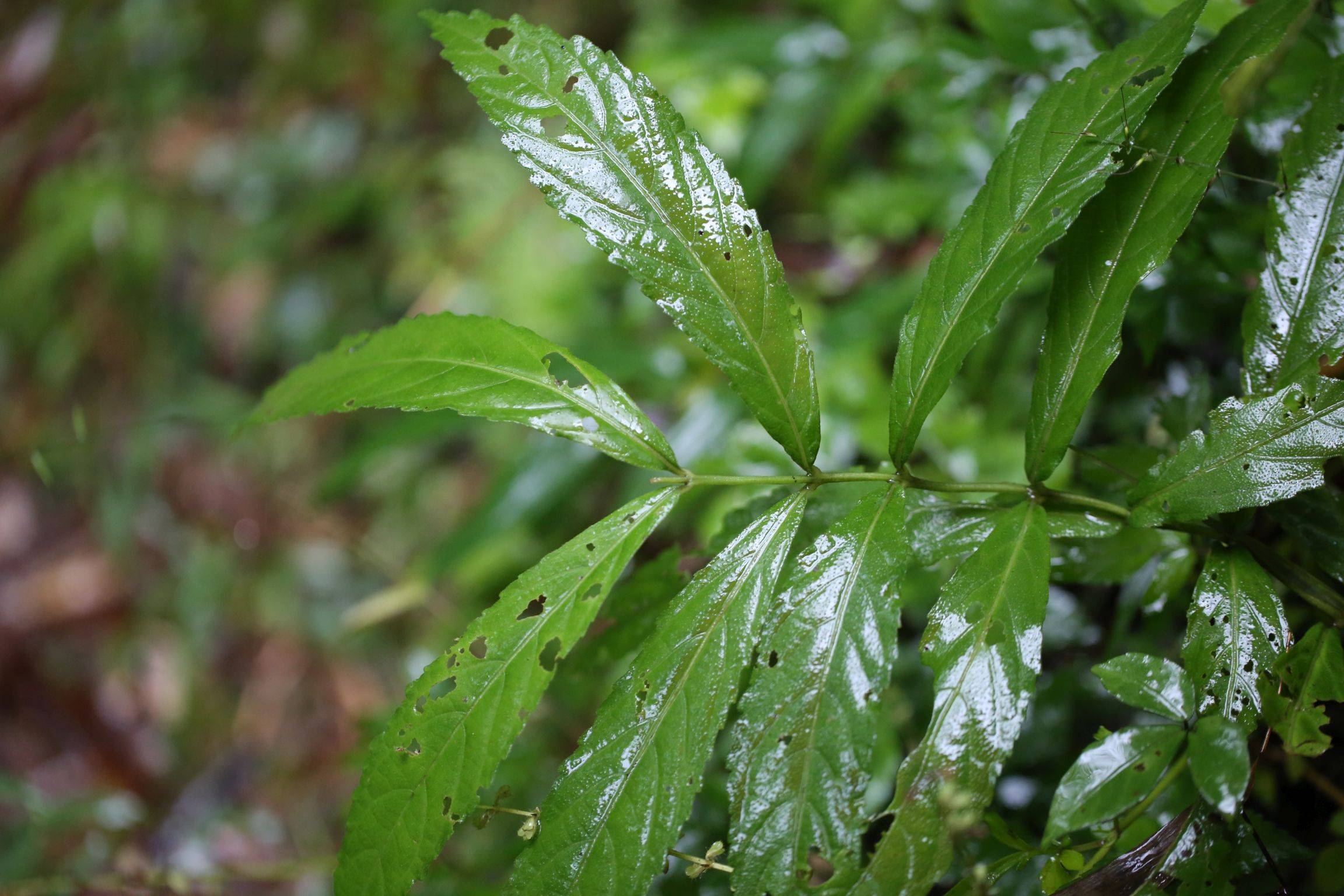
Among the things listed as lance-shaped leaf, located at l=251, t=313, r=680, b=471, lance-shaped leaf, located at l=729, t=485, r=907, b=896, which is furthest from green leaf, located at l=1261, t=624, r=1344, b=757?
lance-shaped leaf, located at l=251, t=313, r=680, b=471

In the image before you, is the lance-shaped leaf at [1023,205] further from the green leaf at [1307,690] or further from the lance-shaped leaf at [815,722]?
the green leaf at [1307,690]

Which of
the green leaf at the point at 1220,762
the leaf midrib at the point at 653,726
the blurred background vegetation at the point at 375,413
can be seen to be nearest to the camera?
the green leaf at the point at 1220,762

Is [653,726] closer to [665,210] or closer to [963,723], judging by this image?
[963,723]

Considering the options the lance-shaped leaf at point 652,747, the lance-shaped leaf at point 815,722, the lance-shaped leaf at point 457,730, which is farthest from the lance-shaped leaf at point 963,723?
the lance-shaped leaf at point 457,730

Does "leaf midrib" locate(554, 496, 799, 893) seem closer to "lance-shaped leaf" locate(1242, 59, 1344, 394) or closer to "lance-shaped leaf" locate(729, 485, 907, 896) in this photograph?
"lance-shaped leaf" locate(729, 485, 907, 896)

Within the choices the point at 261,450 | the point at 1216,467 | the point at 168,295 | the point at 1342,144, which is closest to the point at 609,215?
the point at 1216,467

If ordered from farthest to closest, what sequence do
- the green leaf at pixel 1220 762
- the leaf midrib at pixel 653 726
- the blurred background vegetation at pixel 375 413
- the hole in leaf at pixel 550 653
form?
the blurred background vegetation at pixel 375 413 < the hole in leaf at pixel 550 653 < the leaf midrib at pixel 653 726 < the green leaf at pixel 1220 762

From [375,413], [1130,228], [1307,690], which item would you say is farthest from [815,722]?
[375,413]

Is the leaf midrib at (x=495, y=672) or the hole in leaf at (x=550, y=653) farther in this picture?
the hole in leaf at (x=550, y=653)
